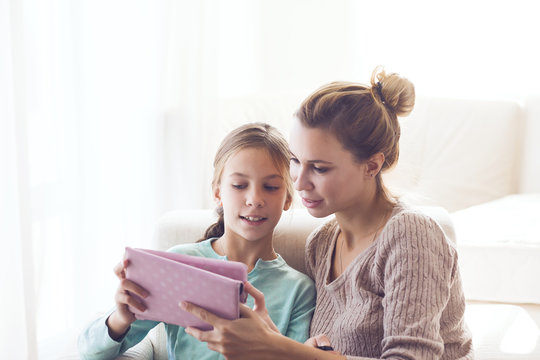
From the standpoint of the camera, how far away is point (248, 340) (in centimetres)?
109

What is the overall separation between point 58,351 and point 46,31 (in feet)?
3.18

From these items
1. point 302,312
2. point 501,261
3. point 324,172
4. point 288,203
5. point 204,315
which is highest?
point 324,172

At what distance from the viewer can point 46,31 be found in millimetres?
1830

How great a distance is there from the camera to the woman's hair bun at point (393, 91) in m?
1.25

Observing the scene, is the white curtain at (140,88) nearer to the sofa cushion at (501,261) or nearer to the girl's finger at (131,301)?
the girl's finger at (131,301)

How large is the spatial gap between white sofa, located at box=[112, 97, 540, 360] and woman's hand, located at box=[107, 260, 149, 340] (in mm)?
1283

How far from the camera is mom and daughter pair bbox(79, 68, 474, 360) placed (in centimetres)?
110

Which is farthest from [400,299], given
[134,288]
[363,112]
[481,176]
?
[481,176]

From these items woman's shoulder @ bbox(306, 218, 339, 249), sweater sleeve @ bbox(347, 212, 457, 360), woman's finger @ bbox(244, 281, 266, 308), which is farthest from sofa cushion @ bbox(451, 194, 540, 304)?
woman's finger @ bbox(244, 281, 266, 308)

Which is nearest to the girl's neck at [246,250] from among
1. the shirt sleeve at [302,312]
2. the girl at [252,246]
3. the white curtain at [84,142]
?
the girl at [252,246]

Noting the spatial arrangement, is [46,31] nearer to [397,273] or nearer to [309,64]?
[397,273]

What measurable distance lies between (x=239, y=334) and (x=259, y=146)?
459mm

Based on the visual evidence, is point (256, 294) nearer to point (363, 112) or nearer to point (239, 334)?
point (239, 334)

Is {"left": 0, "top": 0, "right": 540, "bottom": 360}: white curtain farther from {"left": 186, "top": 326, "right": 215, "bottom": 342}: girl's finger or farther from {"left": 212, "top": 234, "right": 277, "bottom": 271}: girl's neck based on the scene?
{"left": 186, "top": 326, "right": 215, "bottom": 342}: girl's finger
